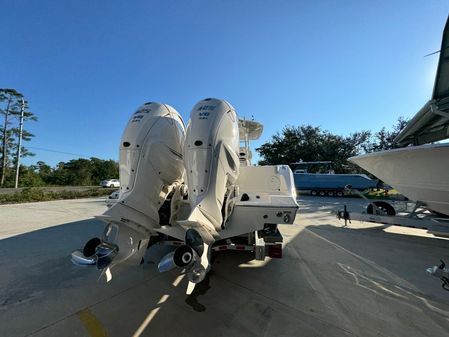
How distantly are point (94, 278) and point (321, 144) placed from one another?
95.6 ft

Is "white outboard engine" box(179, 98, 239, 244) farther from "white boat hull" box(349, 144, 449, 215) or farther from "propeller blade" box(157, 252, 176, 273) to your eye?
"white boat hull" box(349, 144, 449, 215)

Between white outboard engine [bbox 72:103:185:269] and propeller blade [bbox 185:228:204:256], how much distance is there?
0.79 m

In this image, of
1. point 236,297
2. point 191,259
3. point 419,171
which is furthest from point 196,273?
point 419,171

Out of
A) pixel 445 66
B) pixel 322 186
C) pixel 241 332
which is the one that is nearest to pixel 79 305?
pixel 241 332

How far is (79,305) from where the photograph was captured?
2232 mm

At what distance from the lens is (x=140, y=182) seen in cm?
231

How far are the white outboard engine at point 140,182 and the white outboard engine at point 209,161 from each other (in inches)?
13.6

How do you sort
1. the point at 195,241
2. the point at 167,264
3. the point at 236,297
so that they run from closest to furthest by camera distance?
the point at 167,264 → the point at 195,241 → the point at 236,297

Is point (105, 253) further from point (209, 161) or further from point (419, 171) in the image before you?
point (419, 171)

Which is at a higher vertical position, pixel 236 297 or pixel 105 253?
pixel 105 253

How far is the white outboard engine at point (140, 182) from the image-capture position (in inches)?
81.7

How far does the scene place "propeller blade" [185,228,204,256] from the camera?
168cm

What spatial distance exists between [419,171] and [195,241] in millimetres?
4949

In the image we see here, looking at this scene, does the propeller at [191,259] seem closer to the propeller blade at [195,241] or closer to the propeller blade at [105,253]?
the propeller blade at [195,241]
